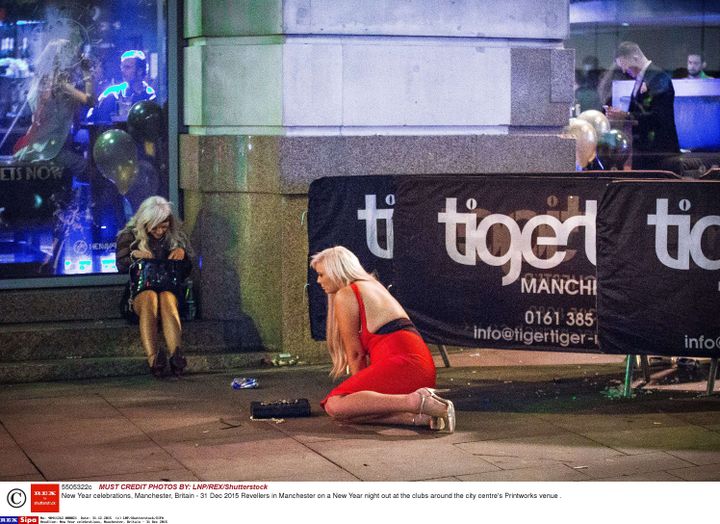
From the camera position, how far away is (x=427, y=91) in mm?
10695

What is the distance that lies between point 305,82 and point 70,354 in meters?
2.86

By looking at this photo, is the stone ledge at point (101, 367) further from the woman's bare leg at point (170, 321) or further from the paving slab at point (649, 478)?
the paving slab at point (649, 478)

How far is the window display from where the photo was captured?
35.1ft

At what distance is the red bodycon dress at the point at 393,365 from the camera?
26.2 ft

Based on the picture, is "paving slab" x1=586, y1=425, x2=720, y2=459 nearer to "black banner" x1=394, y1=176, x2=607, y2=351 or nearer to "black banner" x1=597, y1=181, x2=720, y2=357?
"black banner" x1=597, y1=181, x2=720, y2=357

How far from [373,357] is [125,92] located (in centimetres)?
410

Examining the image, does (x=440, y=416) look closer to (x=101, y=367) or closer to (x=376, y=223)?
(x=376, y=223)

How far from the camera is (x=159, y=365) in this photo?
31.9 ft

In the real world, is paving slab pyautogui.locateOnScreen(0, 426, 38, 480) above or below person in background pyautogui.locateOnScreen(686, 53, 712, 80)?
below

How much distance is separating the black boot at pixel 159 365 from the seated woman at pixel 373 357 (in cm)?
196

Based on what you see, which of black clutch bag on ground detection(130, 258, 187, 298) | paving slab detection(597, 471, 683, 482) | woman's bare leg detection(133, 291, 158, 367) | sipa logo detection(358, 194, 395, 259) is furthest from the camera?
black clutch bag on ground detection(130, 258, 187, 298)

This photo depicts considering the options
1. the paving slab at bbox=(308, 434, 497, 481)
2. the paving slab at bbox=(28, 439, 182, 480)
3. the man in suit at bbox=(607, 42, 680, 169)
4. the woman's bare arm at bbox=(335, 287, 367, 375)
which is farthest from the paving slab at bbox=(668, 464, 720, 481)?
the man in suit at bbox=(607, 42, 680, 169)

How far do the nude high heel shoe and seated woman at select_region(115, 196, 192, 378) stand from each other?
262 cm

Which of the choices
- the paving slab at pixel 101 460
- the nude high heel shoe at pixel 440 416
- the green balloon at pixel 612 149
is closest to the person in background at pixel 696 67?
the green balloon at pixel 612 149
